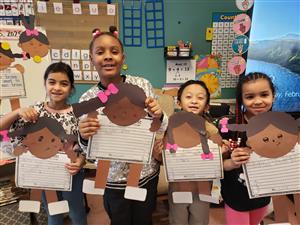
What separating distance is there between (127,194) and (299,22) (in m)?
2.15

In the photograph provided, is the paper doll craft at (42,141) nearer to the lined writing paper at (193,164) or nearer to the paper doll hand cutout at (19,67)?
the paper doll hand cutout at (19,67)

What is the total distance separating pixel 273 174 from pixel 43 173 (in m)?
0.89

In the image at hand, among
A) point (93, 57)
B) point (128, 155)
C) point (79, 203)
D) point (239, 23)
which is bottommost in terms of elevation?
point (79, 203)

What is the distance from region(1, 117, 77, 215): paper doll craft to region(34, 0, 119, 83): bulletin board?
155cm

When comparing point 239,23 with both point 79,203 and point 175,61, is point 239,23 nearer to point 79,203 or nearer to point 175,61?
point 175,61

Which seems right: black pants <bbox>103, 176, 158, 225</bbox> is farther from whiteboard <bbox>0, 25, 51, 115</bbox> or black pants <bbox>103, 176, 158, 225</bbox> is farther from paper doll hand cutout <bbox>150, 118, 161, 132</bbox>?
whiteboard <bbox>0, 25, 51, 115</bbox>

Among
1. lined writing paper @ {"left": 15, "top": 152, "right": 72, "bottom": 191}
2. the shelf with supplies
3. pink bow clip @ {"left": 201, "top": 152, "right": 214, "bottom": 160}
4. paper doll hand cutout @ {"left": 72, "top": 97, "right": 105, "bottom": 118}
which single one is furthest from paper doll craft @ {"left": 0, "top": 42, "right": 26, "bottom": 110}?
the shelf with supplies

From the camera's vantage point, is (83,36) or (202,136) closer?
(202,136)

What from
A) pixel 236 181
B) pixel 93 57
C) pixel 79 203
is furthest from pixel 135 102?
pixel 79 203

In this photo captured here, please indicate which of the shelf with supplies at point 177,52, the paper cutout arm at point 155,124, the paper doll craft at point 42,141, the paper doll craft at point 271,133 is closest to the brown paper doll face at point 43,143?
the paper doll craft at point 42,141

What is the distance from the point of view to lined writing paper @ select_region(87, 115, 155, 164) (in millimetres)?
948

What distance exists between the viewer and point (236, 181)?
46.0 inches

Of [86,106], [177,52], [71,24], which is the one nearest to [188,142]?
[86,106]

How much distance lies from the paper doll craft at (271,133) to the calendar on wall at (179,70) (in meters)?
1.58
